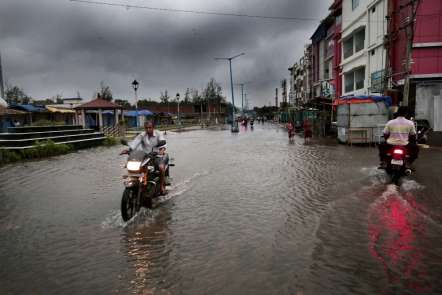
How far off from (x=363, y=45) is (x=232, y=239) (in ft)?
93.7

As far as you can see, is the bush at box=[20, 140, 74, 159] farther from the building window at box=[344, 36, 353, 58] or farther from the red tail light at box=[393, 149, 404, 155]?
the building window at box=[344, 36, 353, 58]

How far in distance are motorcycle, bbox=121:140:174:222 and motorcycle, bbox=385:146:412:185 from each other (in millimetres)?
5208

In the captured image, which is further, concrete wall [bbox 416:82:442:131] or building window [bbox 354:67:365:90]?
building window [bbox 354:67:365:90]

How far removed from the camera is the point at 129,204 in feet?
19.4

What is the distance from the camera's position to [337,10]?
115 ft

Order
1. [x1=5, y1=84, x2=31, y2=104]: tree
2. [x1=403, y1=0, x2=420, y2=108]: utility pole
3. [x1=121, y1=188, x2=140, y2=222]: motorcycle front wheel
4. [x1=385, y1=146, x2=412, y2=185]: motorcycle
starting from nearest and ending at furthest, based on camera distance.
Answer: [x1=121, y1=188, x2=140, y2=222]: motorcycle front wheel < [x1=385, y1=146, x2=412, y2=185]: motorcycle < [x1=403, y1=0, x2=420, y2=108]: utility pole < [x1=5, y1=84, x2=31, y2=104]: tree

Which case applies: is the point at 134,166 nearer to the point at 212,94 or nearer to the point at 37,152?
the point at 37,152

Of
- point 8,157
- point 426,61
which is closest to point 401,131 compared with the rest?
point 8,157

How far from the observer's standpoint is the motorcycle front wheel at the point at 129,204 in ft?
18.5

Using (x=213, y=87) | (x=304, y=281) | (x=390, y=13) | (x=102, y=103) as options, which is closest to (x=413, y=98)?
(x=390, y=13)

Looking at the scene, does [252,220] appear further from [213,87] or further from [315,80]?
[213,87]

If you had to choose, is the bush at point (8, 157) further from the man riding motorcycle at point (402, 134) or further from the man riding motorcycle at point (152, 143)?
the man riding motorcycle at point (402, 134)

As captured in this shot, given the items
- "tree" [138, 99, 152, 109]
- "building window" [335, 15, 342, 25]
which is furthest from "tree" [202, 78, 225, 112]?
"building window" [335, 15, 342, 25]

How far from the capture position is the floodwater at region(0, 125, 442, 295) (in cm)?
356
